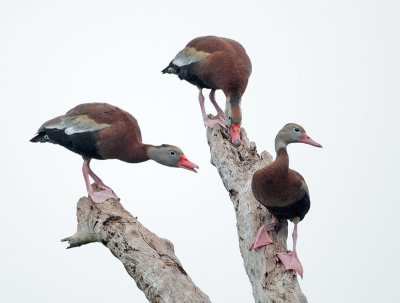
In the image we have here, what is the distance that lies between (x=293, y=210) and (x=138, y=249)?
1.49 meters

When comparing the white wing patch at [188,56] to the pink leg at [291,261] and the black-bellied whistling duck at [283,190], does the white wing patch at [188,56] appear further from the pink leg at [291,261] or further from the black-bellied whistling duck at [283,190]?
the pink leg at [291,261]

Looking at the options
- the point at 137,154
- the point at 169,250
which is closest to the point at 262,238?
the point at 169,250

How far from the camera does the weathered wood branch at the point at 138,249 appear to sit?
19.9 feet

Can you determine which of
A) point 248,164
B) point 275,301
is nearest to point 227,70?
point 248,164

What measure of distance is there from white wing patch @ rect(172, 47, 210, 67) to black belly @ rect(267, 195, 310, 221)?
3307mm

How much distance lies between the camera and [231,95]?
9250mm

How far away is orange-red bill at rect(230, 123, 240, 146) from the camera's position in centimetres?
860

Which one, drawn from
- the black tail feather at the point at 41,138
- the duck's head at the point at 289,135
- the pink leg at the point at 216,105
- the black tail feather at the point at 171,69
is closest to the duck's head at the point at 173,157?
the duck's head at the point at 289,135

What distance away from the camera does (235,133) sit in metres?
8.75

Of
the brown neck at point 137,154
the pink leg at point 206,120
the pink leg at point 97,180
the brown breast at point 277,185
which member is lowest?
the brown breast at point 277,185

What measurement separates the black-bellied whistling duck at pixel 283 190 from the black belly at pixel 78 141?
73.8 inches

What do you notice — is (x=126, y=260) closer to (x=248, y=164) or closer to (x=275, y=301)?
(x=275, y=301)

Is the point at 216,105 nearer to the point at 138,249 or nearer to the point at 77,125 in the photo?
the point at 77,125

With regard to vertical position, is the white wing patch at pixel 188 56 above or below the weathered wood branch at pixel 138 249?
above
